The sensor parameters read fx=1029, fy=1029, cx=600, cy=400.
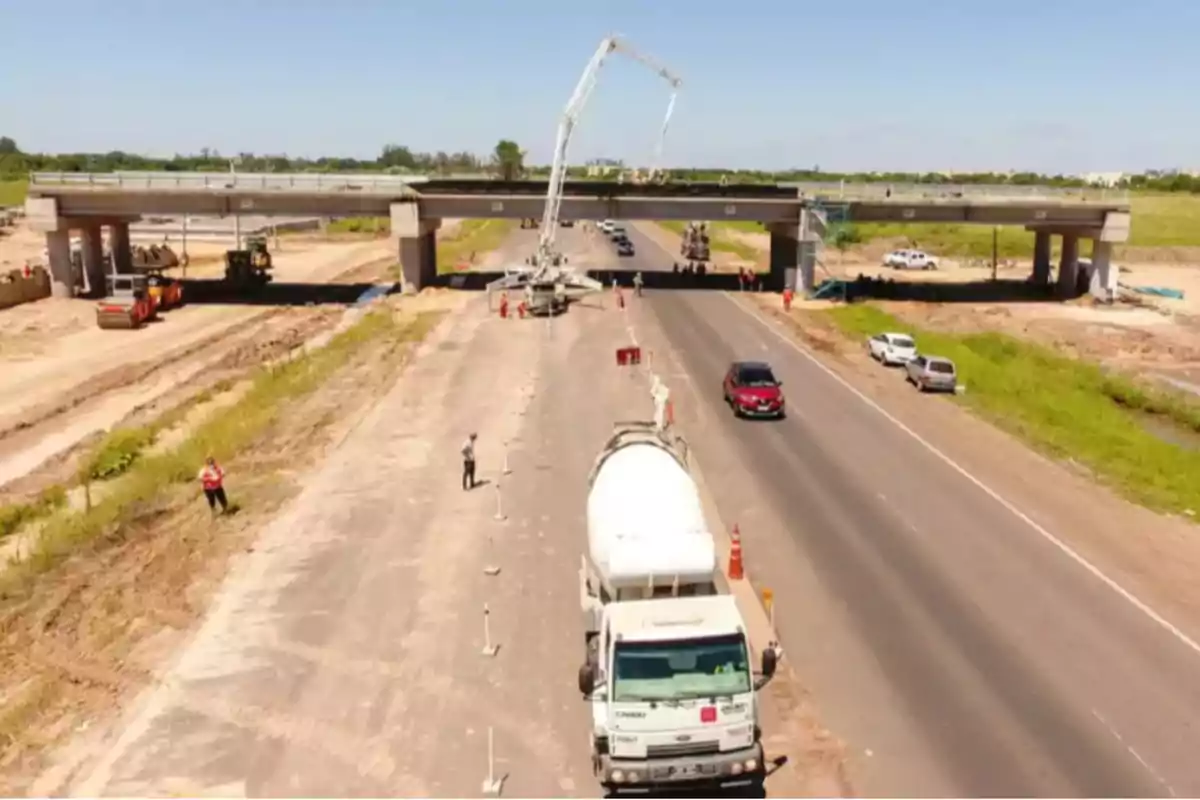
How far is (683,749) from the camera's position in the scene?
15094mm

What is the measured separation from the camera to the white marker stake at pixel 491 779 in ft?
52.4

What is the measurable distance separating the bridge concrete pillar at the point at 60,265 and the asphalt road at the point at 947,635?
57.4m

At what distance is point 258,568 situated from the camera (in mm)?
25188

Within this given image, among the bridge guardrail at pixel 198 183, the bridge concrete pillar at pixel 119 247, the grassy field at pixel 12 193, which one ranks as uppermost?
the bridge guardrail at pixel 198 183

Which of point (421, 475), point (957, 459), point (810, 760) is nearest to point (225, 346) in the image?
point (421, 475)

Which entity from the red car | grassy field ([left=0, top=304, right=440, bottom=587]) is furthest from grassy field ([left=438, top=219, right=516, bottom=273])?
the red car

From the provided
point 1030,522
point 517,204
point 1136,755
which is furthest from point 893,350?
point 1136,755

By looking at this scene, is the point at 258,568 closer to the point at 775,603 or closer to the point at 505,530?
the point at 505,530

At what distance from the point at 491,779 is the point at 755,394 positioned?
84.4 ft

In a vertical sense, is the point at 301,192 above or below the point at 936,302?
above

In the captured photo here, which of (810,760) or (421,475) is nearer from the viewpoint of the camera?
(810,760)

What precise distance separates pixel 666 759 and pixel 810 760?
3.34 m

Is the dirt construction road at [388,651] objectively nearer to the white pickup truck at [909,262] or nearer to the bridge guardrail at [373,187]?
the bridge guardrail at [373,187]

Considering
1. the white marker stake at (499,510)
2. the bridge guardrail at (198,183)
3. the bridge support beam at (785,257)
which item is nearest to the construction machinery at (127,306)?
the bridge guardrail at (198,183)
